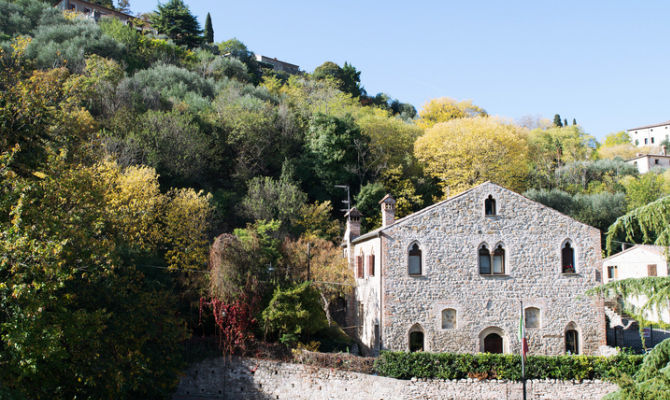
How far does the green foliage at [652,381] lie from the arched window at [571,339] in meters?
16.6

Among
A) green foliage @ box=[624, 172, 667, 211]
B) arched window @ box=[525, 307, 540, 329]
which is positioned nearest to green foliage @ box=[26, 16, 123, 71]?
arched window @ box=[525, 307, 540, 329]

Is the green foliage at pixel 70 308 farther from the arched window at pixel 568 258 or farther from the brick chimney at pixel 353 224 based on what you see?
the arched window at pixel 568 258

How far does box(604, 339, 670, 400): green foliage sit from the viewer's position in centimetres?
1087

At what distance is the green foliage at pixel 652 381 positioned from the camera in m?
10.9

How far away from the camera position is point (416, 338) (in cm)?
2711

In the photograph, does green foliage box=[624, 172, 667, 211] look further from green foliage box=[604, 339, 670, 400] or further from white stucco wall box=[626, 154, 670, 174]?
green foliage box=[604, 339, 670, 400]

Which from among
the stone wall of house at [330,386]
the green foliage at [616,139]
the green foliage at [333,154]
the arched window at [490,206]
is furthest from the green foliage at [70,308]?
the green foliage at [616,139]

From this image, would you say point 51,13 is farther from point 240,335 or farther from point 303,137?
point 240,335

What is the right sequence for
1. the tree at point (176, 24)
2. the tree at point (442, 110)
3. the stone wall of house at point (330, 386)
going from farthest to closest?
1. the tree at point (176, 24)
2. the tree at point (442, 110)
3. the stone wall of house at point (330, 386)

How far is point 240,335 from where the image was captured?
26156 millimetres

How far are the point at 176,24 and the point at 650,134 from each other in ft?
301

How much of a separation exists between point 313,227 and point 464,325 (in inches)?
564

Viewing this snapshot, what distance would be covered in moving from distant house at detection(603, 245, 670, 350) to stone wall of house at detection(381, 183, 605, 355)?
689cm

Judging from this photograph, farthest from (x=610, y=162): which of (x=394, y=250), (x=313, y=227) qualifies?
(x=394, y=250)
